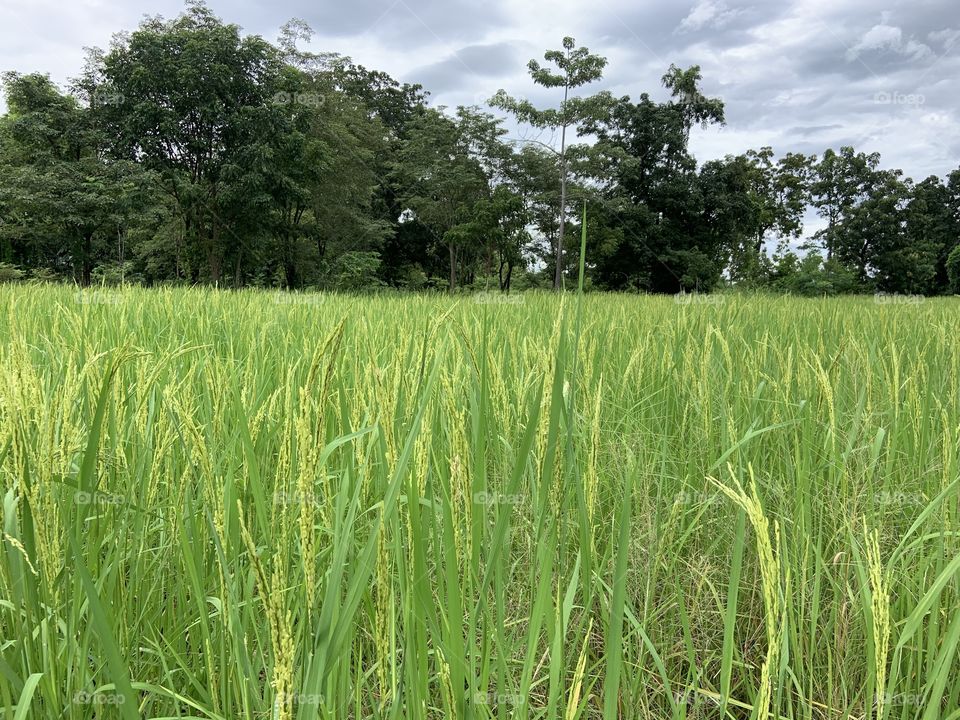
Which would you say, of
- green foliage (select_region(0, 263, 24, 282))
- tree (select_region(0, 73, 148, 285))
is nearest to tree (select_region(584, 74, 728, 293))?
tree (select_region(0, 73, 148, 285))

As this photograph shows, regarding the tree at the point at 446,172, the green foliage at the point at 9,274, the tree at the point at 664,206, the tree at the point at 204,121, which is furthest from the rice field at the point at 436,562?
the green foliage at the point at 9,274

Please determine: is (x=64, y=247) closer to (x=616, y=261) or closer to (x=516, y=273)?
(x=516, y=273)

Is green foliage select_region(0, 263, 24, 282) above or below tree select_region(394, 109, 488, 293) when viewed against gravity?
below

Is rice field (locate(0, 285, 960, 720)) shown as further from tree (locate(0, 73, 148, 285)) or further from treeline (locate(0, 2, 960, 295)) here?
tree (locate(0, 73, 148, 285))

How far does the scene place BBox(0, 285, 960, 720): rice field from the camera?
570 millimetres

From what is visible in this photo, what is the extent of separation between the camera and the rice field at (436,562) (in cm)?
57

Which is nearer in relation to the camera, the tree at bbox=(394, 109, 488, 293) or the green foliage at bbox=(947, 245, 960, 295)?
the tree at bbox=(394, 109, 488, 293)

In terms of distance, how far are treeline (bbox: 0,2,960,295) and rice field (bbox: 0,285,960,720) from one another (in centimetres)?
1410

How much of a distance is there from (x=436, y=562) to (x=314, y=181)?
20.3 m

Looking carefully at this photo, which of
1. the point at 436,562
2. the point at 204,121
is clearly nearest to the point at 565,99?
the point at 204,121

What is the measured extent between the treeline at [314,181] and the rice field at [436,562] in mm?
14105

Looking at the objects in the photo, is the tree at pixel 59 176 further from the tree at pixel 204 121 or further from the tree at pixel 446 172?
the tree at pixel 446 172

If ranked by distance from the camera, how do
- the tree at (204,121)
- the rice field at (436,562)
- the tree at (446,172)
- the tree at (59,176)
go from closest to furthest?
the rice field at (436,562) → the tree at (59,176) → the tree at (204,121) → the tree at (446,172)

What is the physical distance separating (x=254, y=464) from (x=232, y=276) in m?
22.0
